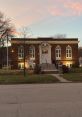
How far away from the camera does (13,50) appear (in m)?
74.7

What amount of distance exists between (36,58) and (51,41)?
468cm

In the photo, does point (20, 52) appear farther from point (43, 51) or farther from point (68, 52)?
point (68, 52)

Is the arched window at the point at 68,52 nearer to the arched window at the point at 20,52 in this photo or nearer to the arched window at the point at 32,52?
the arched window at the point at 32,52

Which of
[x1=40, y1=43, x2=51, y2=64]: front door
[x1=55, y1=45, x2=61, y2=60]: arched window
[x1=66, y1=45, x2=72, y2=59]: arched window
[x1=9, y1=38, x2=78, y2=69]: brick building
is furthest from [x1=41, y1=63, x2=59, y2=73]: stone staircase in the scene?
[x1=66, y1=45, x2=72, y2=59]: arched window

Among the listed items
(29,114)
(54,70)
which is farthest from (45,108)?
(54,70)

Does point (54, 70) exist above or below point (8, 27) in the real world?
below

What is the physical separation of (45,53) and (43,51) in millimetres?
770

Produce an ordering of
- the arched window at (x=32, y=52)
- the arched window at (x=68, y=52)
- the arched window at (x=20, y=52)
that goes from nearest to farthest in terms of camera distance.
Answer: the arched window at (x=20, y=52) < the arched window at (x=32, y=52) < the arched window at (x=68, y=52)

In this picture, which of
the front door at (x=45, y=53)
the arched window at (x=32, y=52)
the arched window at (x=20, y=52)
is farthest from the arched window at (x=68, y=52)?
the arched window at (x=20, y=52)

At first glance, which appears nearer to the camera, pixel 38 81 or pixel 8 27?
pixel 38 81

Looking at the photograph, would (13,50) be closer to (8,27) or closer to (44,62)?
(44,62)

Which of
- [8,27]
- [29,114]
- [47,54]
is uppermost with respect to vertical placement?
[8,27]

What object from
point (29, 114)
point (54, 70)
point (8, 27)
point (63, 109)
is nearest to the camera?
point (29, 114)

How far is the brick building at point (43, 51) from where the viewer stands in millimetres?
74938
